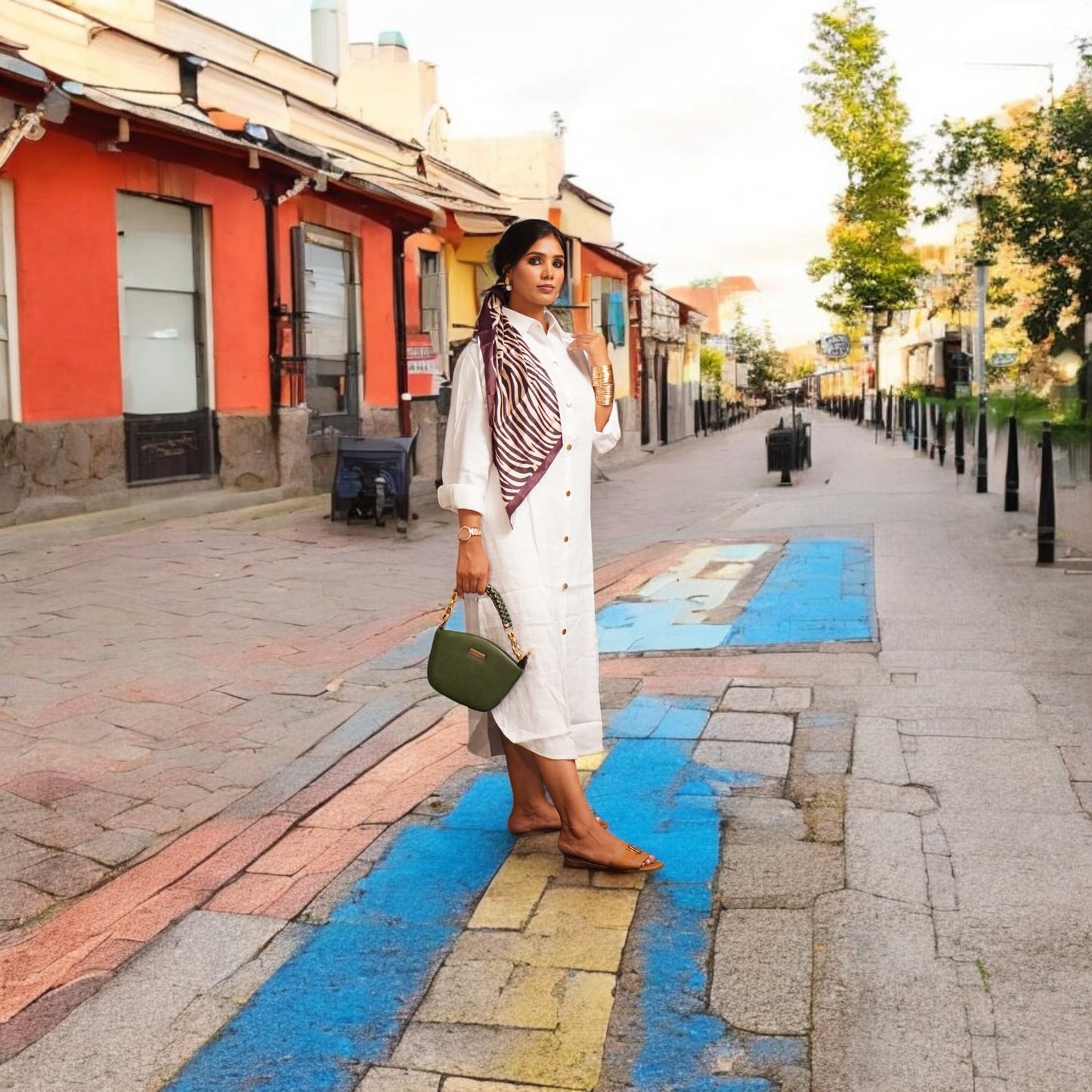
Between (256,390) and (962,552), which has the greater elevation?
(256,390)

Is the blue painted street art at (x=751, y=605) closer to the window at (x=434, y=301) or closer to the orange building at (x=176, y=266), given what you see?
the orange building at (x=176, y=266)

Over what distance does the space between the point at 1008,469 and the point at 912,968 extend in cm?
927

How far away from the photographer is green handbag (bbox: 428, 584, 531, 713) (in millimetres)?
3428

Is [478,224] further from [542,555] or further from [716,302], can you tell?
[716,302]

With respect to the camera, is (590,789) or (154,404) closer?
(590,789)

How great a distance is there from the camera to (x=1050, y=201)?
19.6 m

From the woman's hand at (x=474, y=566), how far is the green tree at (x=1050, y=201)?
1677 cm

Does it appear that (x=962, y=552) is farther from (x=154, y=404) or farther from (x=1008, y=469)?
(x=154, y=404)

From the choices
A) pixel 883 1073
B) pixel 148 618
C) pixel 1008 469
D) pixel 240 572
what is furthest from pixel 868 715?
pixel 1008 469

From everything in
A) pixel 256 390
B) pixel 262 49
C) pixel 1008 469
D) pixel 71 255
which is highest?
pixel 262 49

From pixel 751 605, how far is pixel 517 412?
4317 millimetres

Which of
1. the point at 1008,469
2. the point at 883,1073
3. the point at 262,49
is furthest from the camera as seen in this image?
the point at 262,49

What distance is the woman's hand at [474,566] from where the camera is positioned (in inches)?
136

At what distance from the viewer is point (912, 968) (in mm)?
2938
